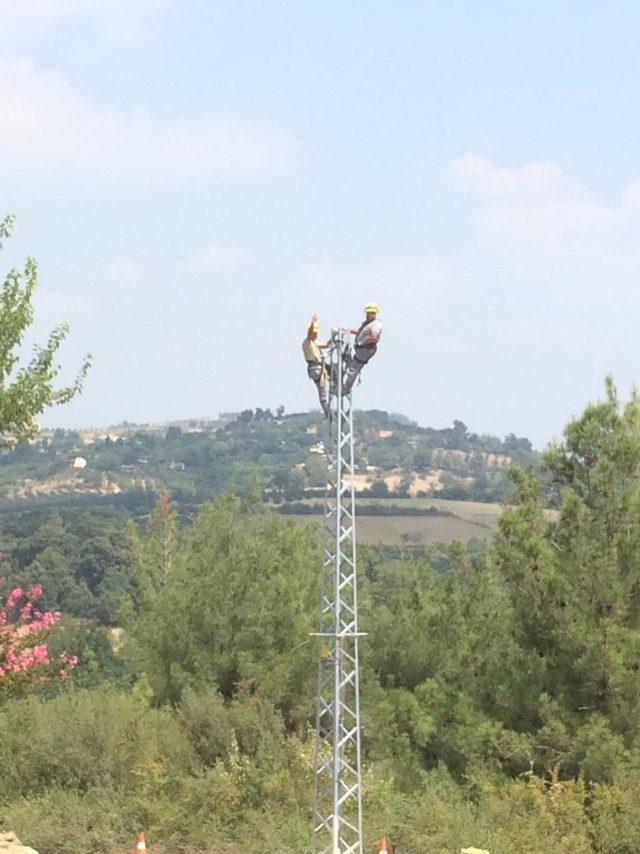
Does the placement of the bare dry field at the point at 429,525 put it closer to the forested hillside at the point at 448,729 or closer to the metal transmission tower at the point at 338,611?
the forested hillside at the point at 448,729

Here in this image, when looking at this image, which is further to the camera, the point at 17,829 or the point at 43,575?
the point at 43,575

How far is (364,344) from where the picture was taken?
41.0 feet

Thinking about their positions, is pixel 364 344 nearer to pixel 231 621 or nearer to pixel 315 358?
pixel 315 358

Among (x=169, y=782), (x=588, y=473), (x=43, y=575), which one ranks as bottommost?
(x=43, y=575)

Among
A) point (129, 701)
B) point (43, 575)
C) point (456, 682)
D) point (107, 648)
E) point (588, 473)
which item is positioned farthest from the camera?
point (43, 575)

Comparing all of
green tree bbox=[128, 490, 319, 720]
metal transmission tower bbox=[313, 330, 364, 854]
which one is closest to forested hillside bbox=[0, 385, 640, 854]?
green tree bbox=[128, 490, 319, 720]

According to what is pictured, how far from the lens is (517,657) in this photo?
59.1ft

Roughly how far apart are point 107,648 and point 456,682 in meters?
34.4

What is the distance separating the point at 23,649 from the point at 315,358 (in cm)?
534

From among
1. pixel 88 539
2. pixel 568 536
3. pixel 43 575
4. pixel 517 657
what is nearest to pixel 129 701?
pixel 517 657

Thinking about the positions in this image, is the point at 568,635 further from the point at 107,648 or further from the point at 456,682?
the point at 107,648

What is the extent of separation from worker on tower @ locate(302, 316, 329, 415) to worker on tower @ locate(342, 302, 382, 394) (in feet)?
0.79

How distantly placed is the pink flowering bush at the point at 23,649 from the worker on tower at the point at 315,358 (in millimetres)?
4995

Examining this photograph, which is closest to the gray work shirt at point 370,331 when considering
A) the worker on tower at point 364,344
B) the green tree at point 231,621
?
the worker on tower at point 364,344
